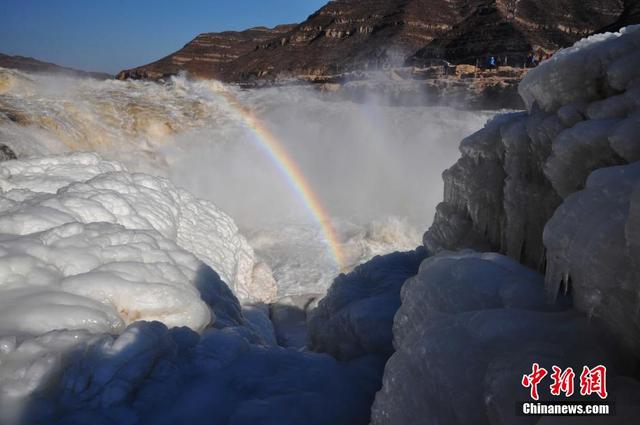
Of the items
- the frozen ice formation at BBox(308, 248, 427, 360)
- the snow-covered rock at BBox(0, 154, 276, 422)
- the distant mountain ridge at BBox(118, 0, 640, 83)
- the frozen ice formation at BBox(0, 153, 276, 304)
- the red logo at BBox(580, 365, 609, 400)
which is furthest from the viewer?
the distant mountain ridge at BBox(118, 0, 640, 83)

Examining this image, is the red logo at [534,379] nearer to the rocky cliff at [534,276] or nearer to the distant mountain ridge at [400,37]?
the rocky cliff at [534,276]

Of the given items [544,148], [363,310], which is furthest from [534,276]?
[363,310]

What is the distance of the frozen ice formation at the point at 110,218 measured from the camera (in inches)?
121

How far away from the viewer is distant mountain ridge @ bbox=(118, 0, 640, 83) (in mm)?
35875

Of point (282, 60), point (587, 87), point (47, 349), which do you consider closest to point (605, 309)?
point (587, 87)

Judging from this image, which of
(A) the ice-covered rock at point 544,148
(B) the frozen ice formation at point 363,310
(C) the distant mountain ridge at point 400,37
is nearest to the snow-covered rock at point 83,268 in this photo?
(B) the frozen ice formation at point 363,310

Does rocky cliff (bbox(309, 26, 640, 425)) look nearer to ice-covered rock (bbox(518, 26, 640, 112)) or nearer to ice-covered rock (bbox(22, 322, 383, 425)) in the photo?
ice-covered rock (bbox(518, 26, 640, 112))

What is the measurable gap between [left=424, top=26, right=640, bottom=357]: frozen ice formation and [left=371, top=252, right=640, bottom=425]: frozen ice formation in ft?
0.43

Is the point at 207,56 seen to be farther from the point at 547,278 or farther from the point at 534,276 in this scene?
the point at 547,278

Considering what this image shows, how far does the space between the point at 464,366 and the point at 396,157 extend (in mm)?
14536

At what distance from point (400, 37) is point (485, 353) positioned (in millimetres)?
44519

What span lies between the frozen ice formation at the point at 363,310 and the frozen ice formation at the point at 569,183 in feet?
1.48

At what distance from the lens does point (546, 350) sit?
49.8 inches

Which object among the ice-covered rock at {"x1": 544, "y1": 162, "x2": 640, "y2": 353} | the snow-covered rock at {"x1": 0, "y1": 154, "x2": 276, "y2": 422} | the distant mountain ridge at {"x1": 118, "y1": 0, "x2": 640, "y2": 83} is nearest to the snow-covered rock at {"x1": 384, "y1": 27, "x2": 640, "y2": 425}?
the ice-covered rock at {"x1": 544, "y1": 162, "x2": 640, "y2": 353}
